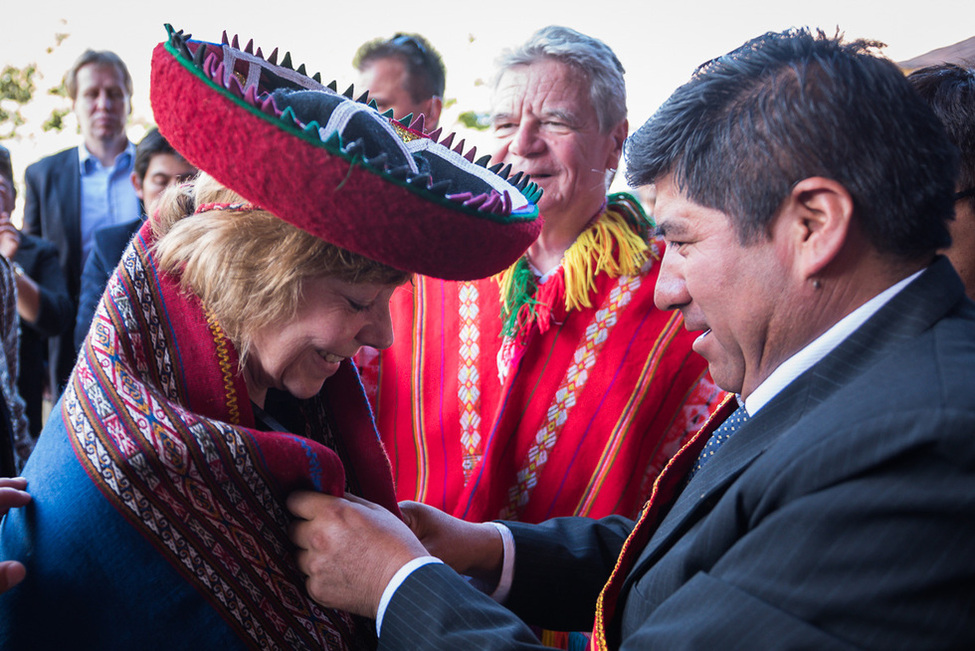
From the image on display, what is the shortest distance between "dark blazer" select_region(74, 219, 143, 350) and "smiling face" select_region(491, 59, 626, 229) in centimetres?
188

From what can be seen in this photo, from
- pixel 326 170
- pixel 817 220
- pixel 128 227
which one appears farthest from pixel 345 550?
pixel 128 227

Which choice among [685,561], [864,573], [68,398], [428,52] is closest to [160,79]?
[68,398]

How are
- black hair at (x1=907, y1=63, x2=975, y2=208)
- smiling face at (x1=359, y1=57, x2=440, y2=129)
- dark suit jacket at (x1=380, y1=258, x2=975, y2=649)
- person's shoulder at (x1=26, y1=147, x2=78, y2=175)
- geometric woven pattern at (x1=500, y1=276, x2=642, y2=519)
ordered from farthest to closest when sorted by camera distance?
person's shoulder at (x1=26, y1=147, x2=78, y2=175)
smiling face at (x1=359, y1=57, x2=440, y2=129)
geometric woven pattern at (x1=500, y1=276, x2=642, y2=519)
black hair at (x1=907, y1=63, x2=975, y2=208)
dark suit jacket at (x1=380, y1=258, x2=975, y2=649)

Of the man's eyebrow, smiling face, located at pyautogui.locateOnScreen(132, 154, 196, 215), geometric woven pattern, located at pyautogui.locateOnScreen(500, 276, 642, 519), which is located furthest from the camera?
smiling face, located at pyautogui.locateOnScreen(132, 154, 196, 215)

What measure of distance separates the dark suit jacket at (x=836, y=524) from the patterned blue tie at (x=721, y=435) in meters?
0.30

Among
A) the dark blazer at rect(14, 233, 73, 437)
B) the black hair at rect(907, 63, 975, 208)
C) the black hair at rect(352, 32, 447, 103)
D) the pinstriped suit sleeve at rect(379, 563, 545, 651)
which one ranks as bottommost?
the dark blazer at rect(14, 233, 73, 437)

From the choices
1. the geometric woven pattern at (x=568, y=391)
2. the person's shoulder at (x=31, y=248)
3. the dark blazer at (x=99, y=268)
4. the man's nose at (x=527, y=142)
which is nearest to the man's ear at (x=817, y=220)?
the geometric woven pattern at (x=568, y=391)

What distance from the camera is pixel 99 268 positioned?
11.5 ft

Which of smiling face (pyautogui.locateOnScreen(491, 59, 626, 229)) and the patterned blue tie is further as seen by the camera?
smiling face (pyautogui.locateOnScreen(491, 59, 626, 229))

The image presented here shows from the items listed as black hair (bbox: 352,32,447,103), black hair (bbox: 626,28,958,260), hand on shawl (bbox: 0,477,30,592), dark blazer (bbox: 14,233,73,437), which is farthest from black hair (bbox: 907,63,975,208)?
dark blazer (bbox: 14,233,73,437)

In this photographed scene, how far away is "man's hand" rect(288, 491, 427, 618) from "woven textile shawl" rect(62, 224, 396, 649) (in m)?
0.04

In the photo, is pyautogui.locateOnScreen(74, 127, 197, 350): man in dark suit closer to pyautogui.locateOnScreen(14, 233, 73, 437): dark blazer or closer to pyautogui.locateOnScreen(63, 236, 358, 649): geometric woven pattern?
pyautogui.locateOnScreen(14, 233, 73, 437): dark blazer

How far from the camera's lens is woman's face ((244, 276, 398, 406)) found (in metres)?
1.47

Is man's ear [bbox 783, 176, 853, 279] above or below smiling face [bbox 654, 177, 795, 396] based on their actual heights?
above
